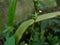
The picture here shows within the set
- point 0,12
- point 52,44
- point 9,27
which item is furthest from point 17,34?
point 0,12

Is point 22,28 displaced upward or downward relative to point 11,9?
downward

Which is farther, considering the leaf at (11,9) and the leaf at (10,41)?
the leaf at (11,9)

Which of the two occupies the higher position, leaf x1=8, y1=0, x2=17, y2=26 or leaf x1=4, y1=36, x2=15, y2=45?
leaf x1=8, y1=0, x2=17, y2=26

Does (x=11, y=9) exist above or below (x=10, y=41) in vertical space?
above

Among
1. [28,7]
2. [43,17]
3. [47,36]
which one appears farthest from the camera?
[28,7]

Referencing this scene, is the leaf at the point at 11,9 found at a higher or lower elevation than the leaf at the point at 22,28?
higher

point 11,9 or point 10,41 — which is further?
point 11,9

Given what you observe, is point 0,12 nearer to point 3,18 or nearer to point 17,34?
point 3,18

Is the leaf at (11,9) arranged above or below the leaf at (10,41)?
above

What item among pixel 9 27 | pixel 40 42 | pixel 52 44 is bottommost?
pixel 52 44

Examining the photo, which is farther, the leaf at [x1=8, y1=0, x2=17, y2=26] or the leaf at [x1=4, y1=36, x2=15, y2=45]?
the leaf at [x1=8, y1=0, x2=17, y2=26]

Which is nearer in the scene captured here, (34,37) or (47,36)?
(34,37)
